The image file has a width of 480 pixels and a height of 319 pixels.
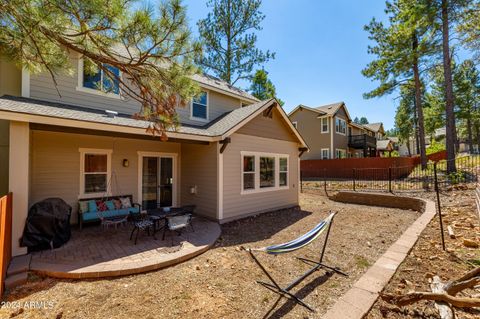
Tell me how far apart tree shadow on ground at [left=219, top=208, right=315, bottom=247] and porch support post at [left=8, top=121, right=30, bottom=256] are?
415 centimetres

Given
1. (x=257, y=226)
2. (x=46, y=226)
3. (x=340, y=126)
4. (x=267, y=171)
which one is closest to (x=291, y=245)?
(x=257, y=226)

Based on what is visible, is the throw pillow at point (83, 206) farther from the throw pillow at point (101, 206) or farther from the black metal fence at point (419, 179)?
the black metal fence at point (419, 179)

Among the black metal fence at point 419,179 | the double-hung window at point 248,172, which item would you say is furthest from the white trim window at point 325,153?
the double-hung window at point 248,172

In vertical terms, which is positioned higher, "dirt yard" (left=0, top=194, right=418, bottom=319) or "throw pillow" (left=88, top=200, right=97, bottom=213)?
"throw pillow" (left=88, top=200, right=97, bottom=213)

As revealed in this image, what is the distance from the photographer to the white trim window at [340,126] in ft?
74.5

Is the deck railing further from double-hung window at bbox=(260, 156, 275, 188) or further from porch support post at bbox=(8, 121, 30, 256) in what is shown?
porch support post at bbox=(8, 121, 30, 256)

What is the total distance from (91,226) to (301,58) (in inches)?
528

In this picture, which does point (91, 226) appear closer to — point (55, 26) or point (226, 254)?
point (226, 254)

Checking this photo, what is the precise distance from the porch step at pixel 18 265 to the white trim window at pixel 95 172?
272 cm

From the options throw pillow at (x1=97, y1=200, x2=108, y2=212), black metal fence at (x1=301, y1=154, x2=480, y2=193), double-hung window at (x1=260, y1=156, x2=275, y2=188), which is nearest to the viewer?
throw pillow at (x1=97, y1=200, x2=108, y2=212)

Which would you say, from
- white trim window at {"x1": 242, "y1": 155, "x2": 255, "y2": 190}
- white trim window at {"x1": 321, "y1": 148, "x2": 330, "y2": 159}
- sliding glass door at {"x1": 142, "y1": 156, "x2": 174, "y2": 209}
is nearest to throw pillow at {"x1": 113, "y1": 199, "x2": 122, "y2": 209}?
sliding glass door at {"x1": 142, "y1": 156, "x2": 174, "y2": 209}

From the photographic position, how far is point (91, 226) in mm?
6594

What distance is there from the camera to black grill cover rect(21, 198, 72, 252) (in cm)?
444

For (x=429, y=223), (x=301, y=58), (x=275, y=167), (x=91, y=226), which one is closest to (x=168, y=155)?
(x=91, y=226)
